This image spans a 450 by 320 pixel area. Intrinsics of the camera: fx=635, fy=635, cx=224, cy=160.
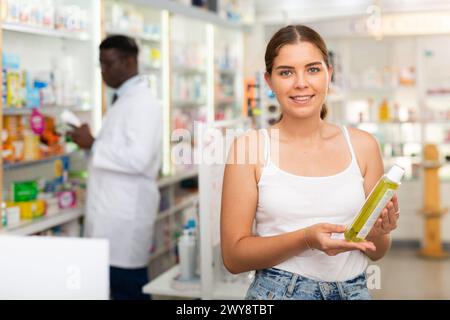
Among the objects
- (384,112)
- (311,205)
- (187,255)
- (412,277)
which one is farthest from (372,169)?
(384,112)

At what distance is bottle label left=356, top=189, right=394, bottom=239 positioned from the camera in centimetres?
139

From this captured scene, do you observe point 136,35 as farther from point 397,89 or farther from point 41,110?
point 397,89

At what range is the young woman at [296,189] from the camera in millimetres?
1549

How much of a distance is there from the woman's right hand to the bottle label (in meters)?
0.03

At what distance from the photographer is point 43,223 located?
3553 millimetres

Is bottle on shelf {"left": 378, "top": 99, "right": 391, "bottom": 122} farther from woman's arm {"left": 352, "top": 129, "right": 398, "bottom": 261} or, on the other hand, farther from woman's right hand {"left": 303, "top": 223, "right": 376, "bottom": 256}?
woman's right hand {"left": 303, "top": 223, "right": 376, "bottom": 256}

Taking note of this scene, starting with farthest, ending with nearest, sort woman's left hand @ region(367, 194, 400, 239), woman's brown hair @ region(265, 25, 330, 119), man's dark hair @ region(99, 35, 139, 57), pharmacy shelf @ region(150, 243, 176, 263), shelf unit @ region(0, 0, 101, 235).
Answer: pharmacy shelf @ region(150, 243, 176, 263), shelf unit @ region(0, 0, 101, 235), man's dark hair @ region(99, 35, 139, 57), woman's brown hair @ region(265, 25, 330, 119), woman's left hand @ region(367, 194, 400, 239)

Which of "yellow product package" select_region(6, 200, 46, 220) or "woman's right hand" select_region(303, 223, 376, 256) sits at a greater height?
"woman's right hand" select_region(303, 223, 376, 256)

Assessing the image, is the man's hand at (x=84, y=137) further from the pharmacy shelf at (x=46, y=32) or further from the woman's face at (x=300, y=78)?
the woman's face at (x=300, y=78)

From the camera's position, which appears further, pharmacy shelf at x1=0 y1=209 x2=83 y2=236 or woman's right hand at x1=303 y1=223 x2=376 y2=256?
pharmacy shelf at x1=0 y1=209 x2=83 y2=236

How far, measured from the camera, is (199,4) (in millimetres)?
6051

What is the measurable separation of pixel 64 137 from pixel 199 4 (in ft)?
8.18

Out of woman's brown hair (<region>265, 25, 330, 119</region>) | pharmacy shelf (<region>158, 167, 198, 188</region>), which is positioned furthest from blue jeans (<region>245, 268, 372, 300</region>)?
pharmacy shelf (<region>158, 167, 198, 188</region>)

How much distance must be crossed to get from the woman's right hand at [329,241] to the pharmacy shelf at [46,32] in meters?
2.58
